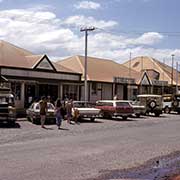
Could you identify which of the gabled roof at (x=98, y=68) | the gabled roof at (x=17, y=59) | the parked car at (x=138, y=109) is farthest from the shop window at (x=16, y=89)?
the gabled roof at (x=98, y=68)

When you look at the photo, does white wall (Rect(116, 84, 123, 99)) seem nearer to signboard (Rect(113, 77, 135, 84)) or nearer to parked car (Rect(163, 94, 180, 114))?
signboard (Rect(113, 77, 135, 84))

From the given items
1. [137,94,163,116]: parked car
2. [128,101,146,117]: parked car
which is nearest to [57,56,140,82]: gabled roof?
[137,94,163,116]: parked car

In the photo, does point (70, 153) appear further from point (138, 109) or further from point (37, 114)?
point (138, 109)

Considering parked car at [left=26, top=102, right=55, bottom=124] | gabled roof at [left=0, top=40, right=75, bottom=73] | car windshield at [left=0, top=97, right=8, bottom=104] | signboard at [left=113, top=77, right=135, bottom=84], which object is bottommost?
parked car at [left=26, top=102, right=55, bottom=124]

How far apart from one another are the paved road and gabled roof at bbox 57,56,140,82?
29953mm

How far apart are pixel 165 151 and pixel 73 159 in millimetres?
4060

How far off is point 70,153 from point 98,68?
4170cm

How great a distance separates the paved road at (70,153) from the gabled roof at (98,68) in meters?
30.0

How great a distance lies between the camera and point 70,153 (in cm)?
1524

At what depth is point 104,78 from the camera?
5347cm

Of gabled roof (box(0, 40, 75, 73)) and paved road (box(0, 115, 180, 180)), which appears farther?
gabled roof (box(0, 40, 75, 73))

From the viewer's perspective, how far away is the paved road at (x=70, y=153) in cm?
1161

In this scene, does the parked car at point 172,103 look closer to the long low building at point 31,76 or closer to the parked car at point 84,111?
the long low building at point 31,76

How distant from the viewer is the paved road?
38.1 ft
